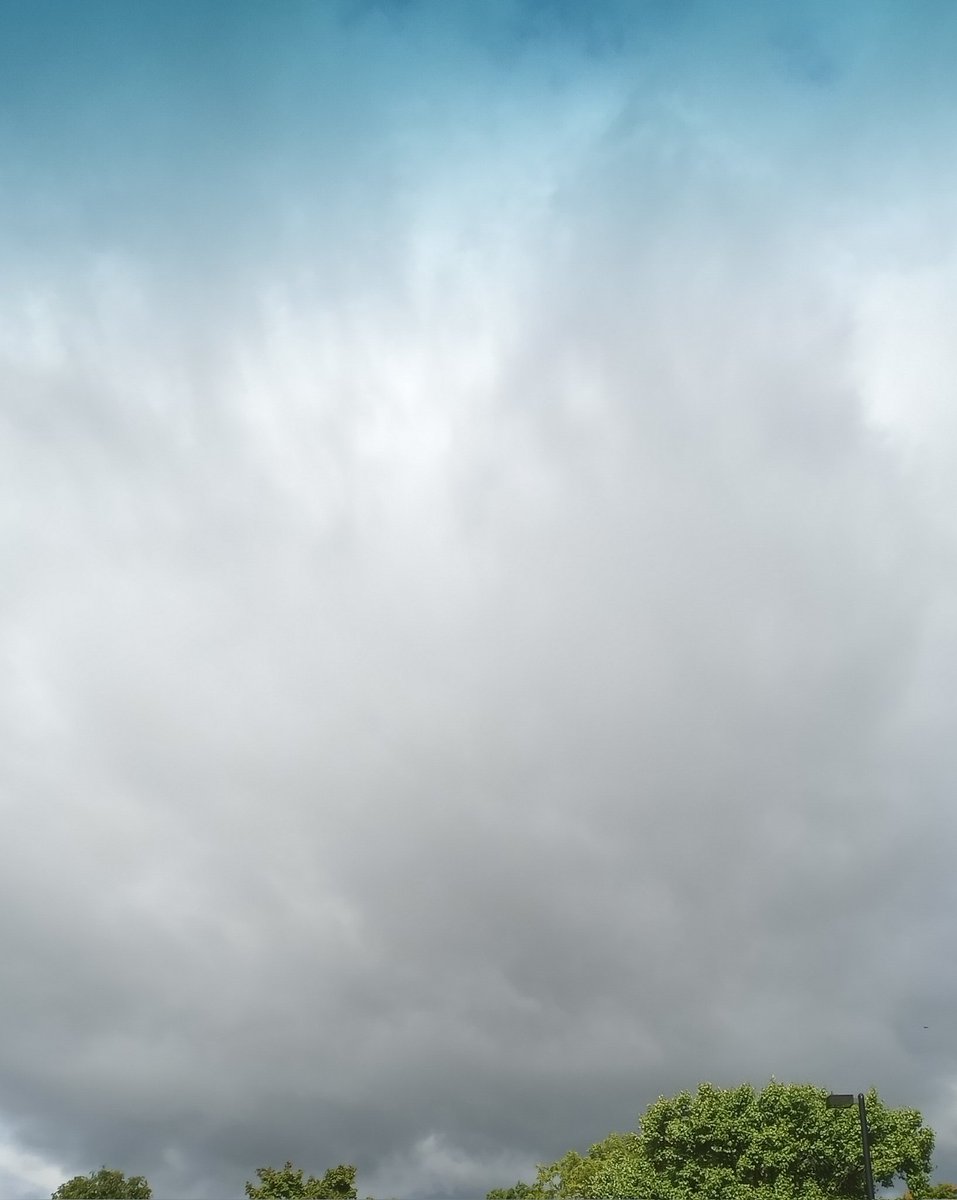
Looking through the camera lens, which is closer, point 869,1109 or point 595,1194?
point 869,1109

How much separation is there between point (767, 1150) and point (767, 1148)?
11 cm

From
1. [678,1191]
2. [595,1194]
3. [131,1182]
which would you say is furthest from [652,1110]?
[131,1182]

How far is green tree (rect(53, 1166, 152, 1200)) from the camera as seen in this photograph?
84938mm

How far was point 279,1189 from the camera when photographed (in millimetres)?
57938

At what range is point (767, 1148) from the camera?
43594mm

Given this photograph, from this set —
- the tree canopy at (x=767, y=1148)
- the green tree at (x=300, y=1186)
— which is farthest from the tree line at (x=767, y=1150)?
the green tree at (x=300, y=1186)

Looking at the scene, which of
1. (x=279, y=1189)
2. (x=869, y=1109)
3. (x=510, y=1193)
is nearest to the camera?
(x=869, y=1109)

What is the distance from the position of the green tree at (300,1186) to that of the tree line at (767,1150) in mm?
16068

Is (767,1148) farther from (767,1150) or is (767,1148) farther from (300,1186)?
(300,1186)

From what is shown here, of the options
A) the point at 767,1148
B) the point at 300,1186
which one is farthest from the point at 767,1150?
the point at 300,1186

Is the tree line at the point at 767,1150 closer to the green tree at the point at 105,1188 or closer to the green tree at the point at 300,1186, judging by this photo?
the green tree at the point at 300,1186

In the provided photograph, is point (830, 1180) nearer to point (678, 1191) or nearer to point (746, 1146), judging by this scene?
point (746, 1146)

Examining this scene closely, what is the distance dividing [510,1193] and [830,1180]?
75192 millimetres

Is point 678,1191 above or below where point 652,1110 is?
below
